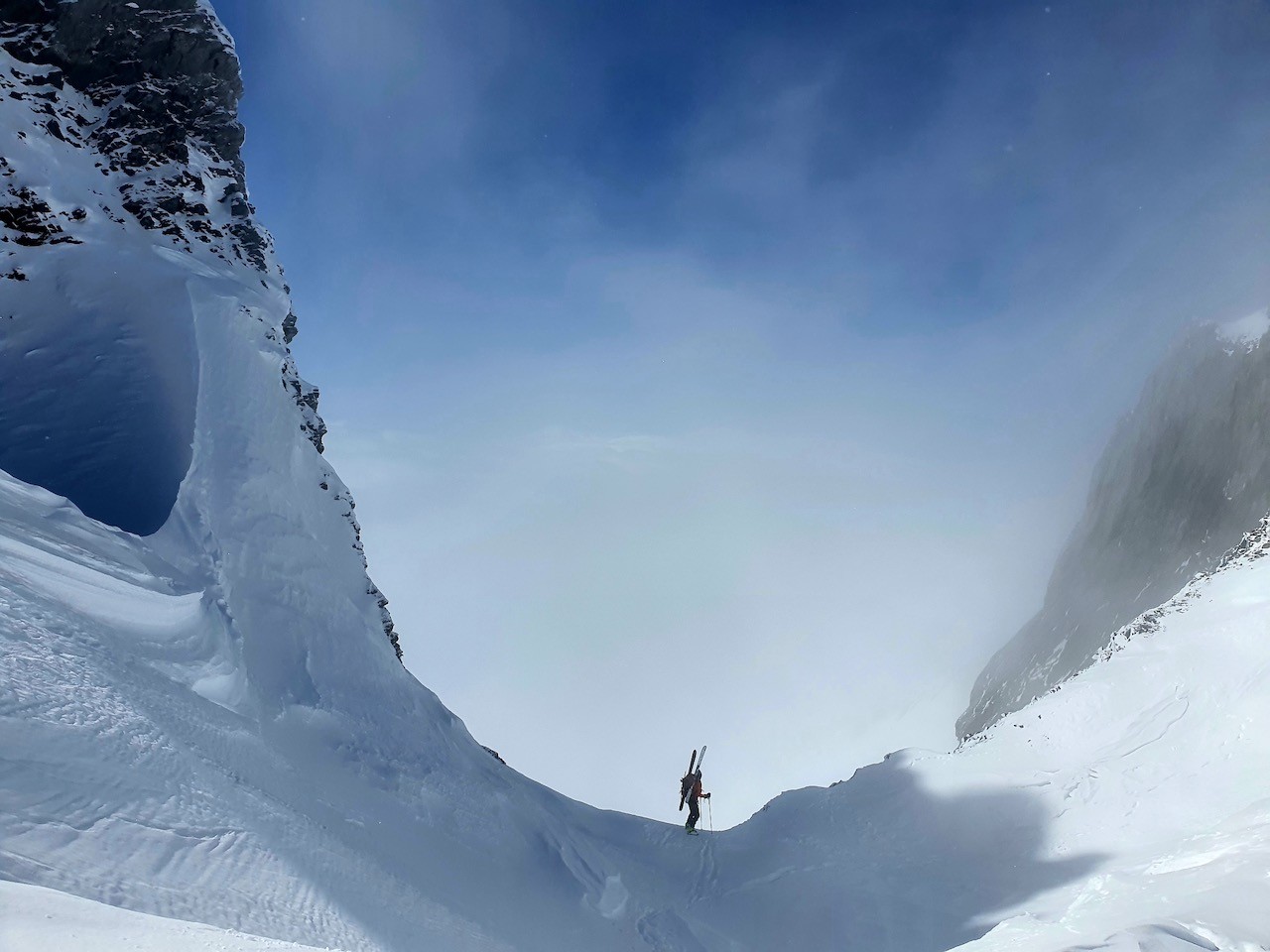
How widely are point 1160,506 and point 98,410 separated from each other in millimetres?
49803

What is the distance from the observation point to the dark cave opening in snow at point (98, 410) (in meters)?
14.7

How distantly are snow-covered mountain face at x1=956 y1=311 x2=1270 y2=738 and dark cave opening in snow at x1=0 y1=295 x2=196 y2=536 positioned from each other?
34951 mm

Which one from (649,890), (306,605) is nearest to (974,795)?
(649,890)

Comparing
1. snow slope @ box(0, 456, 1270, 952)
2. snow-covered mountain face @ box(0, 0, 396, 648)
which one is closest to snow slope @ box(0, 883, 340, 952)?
snow slope @ box(0, 456, 1270, 952)

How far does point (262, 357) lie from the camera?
57.6ft

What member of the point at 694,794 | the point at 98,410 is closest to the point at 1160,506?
the point at 694,794

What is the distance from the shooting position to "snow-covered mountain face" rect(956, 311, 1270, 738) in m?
36.9

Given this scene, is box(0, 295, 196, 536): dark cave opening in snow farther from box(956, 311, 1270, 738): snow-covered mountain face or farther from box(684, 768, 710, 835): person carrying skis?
box(956, 311, 1270, 738): snow-covered mountain face

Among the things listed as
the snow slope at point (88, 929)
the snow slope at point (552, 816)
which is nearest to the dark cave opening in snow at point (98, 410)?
the snow slope at point (552, 816)

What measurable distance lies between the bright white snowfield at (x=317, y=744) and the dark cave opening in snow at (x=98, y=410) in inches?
1.9

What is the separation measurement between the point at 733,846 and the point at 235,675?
13.0 m

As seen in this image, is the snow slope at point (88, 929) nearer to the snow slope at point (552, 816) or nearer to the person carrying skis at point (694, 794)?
the snow slope at point (552, 816)

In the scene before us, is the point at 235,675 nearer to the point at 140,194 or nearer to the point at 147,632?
the point at 147,632

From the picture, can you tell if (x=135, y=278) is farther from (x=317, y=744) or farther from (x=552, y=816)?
(x=552, y=816)
